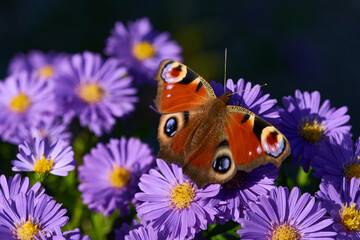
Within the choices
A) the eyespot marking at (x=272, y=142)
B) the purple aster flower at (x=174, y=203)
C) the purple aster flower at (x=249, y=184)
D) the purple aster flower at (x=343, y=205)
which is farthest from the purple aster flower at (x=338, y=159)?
the purple aster flower at (x=174, y=203)

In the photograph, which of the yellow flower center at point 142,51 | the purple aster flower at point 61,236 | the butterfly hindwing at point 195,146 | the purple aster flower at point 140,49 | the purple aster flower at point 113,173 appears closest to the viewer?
the purple aster flower at point 61,236

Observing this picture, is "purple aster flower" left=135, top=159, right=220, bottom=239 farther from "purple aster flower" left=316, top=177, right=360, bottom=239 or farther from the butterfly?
"purple aster flower" left=316, top=177, right=360, bottom=239

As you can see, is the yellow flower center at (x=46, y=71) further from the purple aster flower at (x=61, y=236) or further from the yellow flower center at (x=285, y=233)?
the yellow flower center at (x=285, y=233)

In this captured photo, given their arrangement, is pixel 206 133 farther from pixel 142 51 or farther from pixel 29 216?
pixel 142 51

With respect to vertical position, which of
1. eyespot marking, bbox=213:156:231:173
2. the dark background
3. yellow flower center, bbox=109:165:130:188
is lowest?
eyespot marking, bbox=213:156:231:173

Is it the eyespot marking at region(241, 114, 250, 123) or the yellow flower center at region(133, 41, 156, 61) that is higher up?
the yellow flower center at region(133, 41, 156, 61)

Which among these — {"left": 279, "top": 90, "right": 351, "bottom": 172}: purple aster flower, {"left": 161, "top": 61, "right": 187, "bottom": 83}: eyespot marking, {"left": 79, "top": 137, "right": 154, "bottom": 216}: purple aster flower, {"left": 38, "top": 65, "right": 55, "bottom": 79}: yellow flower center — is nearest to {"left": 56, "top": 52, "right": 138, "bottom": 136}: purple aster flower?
{"left": 79, "top": 137, "right": 154, "bottom": 216}: purple aster flower

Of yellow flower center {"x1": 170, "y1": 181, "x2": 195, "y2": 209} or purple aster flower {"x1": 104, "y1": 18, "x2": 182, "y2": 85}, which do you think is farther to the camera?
purple aster flower {"x1": 104, "y1": 18, "x2": 182, "y2": 85}
